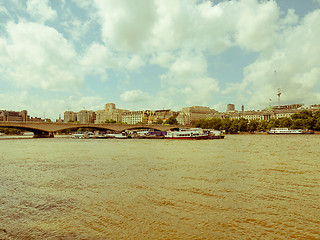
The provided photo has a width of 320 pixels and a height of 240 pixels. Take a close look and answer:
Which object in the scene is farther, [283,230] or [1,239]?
[283,230]

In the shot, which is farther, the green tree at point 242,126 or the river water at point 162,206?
the green tree at point 242,126

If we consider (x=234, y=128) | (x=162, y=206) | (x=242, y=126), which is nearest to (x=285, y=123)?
(x=242, y=126)

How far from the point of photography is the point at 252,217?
718 cm

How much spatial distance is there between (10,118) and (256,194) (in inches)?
8788

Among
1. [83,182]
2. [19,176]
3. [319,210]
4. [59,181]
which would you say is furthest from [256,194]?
[19,176]

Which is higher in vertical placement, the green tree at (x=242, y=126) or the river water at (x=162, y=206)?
the green tree at (x=242, y=126)

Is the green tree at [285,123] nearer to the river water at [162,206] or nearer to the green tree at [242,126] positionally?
the green tree at [242,126]

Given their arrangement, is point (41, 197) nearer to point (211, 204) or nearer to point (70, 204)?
point (70, 204)

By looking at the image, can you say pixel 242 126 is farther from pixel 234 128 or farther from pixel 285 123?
pixel 285 123

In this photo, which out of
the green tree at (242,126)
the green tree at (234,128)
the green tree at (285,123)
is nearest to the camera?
the green tree at (285,123)

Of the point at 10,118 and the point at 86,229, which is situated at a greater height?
the point at 10,118

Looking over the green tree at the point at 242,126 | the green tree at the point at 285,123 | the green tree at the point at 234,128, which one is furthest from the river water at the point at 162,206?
the green tree at the point at 242,126

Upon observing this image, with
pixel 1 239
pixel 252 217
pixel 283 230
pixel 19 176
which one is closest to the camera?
pixel 1 239

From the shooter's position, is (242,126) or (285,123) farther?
(242,126)
